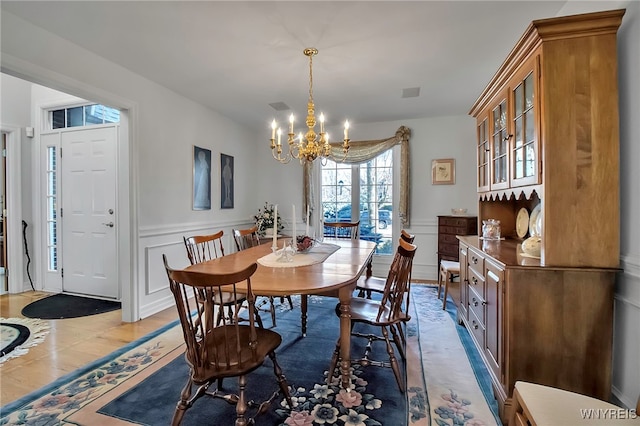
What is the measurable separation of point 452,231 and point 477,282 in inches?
85.2

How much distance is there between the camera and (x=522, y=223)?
2666mm

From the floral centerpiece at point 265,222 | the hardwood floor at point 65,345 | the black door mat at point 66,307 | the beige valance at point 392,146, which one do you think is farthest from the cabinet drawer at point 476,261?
the black door mat at point 66,307

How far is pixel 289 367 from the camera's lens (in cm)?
224

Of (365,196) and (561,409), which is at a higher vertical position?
(365,196)

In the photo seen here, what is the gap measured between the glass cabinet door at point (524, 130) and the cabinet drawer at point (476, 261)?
1.87 ft

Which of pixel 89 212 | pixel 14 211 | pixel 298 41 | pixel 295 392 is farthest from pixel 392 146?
pixel 14 211

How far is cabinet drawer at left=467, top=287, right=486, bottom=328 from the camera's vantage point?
2.09 m

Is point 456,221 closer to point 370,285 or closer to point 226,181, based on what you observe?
point 370,285

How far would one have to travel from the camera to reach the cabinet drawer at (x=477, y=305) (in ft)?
6.87

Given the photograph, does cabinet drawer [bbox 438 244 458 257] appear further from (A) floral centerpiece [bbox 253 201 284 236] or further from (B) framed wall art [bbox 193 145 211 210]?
(B) framed wall art [bbox 193 145 211 210]

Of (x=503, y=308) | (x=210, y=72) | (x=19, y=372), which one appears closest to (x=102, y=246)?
(x=19, y=372)

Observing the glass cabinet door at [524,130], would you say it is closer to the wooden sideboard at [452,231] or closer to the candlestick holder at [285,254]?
the candlestick holder at [285,254]

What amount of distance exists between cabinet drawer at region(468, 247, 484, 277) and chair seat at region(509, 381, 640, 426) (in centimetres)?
101

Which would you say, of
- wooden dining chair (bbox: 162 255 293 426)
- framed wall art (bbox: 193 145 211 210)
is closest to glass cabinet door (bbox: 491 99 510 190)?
wooden dining chair (bbox: 162 255 293 426)
